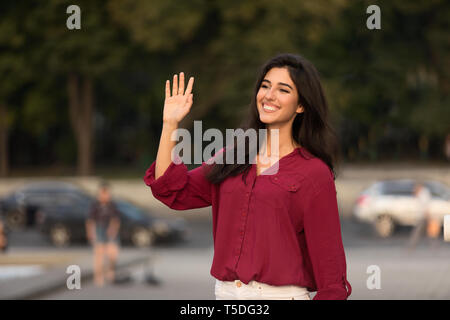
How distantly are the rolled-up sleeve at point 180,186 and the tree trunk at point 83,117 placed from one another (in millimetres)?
36880

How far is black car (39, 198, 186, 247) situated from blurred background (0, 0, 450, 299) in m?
0.03

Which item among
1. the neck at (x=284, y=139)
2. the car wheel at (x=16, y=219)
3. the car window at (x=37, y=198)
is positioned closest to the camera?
the neck at (x=284, y=139)

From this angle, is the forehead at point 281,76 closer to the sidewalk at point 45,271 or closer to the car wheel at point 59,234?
the sidewalk at point 45,271

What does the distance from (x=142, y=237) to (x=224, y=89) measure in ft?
50.1

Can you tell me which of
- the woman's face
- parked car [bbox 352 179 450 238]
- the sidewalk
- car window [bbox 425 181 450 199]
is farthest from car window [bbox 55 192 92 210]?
the woman's face

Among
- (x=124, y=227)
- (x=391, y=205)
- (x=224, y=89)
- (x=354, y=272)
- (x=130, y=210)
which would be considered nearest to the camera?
(x=354, y=272)

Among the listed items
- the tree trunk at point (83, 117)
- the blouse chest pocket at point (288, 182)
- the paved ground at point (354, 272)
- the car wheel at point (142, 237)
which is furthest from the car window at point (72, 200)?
the blouse chest pocket at point (288, 182)

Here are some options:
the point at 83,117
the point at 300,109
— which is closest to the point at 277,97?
the point at 300,109

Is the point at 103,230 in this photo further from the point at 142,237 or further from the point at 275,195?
the point at 275,195

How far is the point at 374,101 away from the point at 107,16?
49.3ft

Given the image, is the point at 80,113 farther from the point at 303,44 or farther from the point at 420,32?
the point at 420,32

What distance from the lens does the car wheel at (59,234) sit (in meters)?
20.1

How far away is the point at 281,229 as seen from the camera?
304 cm

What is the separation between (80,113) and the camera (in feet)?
133
